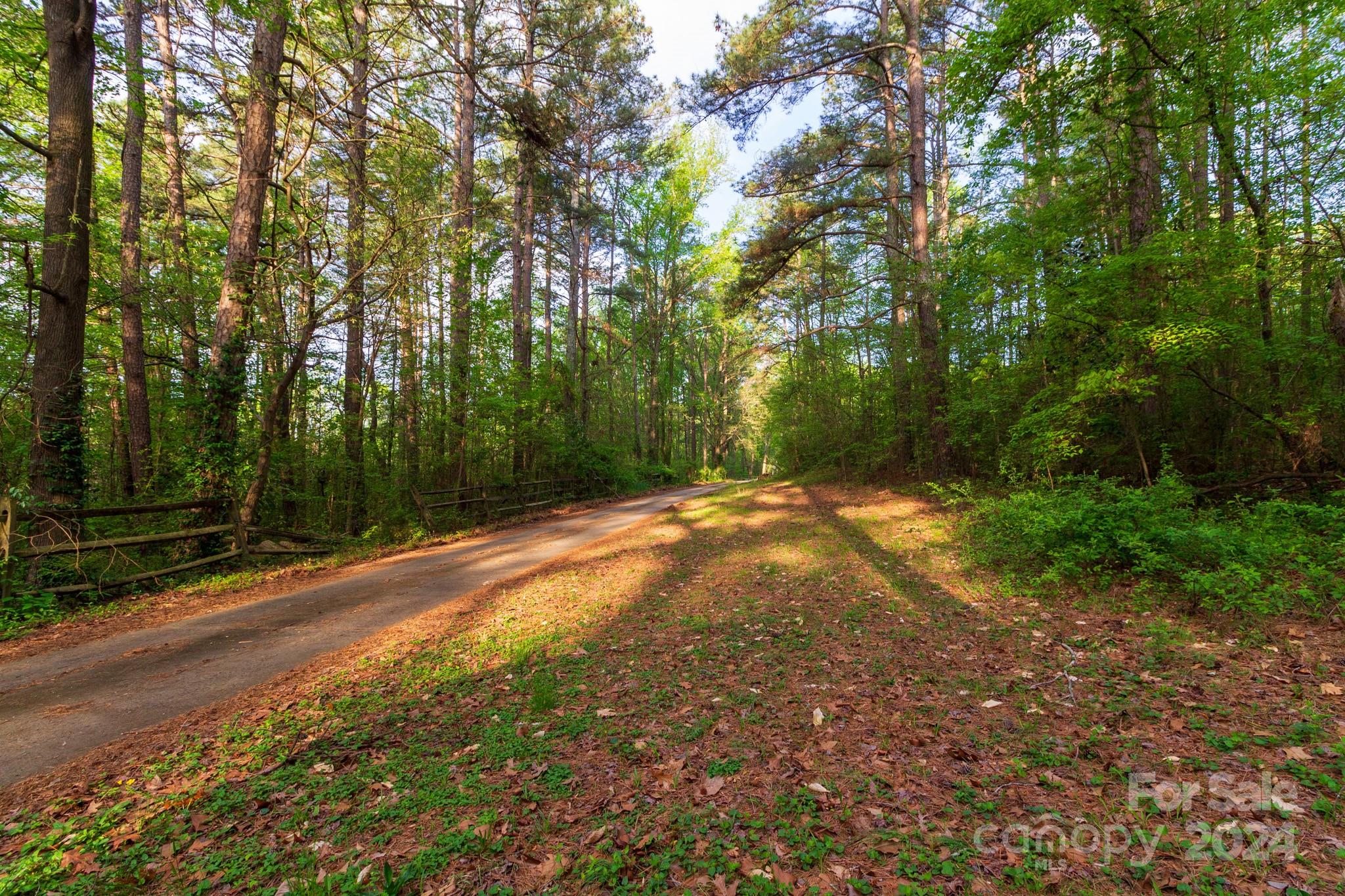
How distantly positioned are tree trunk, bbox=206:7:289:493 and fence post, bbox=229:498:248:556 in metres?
0.39

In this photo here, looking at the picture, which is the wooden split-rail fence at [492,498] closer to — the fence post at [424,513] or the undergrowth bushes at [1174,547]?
the fence post at [424,513]

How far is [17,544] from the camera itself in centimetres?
573

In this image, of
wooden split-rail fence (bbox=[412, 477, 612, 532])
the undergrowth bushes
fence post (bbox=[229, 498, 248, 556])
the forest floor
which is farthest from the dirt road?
the undergrowth bushes

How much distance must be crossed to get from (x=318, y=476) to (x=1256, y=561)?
15350mm

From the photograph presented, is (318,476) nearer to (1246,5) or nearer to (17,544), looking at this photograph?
(17,544)

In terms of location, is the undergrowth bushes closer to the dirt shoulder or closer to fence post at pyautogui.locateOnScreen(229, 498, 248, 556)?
the dirt shoulder

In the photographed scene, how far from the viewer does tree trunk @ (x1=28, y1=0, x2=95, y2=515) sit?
21.1ft

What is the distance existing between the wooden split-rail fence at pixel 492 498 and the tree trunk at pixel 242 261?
417 centimetres

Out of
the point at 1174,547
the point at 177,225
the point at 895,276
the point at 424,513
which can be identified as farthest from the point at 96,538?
the point at 895,276

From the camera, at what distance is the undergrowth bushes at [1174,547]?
4.09 m

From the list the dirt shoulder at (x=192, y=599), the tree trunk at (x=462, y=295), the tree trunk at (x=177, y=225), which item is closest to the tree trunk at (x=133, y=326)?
the tree trunk at (x=177, y=225)

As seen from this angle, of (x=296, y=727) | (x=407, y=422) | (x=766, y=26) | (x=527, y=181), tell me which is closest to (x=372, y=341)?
(x=407, y=422)

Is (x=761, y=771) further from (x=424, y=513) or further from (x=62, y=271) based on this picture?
(x=424, y=513)

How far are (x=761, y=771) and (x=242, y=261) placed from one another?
10.9m
